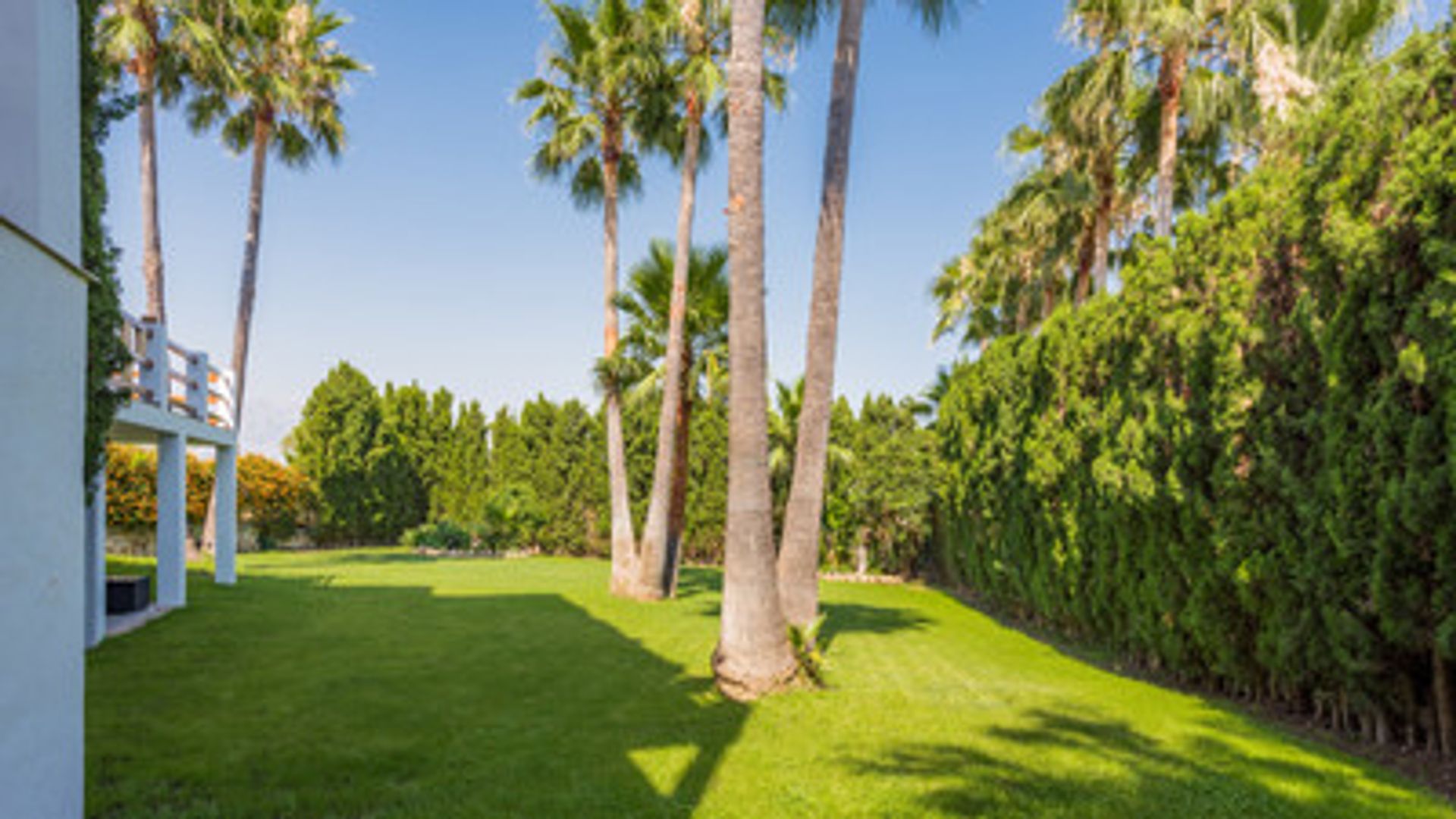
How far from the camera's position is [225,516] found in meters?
12.5

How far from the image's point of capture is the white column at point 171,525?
387 inches

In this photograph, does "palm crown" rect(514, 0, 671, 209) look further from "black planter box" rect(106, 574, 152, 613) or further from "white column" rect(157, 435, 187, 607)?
"black planter box" rect(106, 574, 152, 613)

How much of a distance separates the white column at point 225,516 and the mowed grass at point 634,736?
13.3ft

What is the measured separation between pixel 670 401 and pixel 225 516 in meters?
7.43

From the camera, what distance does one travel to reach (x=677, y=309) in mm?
12352

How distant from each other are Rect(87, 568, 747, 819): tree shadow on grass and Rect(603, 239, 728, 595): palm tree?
4.38 m

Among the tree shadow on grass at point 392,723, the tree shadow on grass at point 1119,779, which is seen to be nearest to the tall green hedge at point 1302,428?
the tree shadow on grass at point 1119,779

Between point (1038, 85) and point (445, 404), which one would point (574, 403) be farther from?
point (1038, 85)

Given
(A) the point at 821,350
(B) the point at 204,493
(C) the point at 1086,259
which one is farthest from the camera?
(B) the point at 204,493

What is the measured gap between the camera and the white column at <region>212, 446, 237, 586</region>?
12.4 m

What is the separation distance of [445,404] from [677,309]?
17810 mm

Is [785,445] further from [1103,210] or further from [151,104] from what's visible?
[151,104]

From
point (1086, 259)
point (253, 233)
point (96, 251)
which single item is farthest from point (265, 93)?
point (1086, 259)

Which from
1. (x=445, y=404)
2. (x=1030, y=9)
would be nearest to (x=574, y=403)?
(x=445, y=404)
